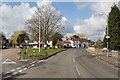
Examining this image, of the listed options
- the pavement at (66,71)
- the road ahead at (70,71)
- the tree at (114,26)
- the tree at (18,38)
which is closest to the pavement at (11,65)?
the pavement at (66,71)

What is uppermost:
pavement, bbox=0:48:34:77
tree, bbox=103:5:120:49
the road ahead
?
tree, bbox=103:5:120:49

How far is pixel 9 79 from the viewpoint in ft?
52.1

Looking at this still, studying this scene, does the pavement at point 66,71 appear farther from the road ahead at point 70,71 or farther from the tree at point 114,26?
the tree at point 114,26

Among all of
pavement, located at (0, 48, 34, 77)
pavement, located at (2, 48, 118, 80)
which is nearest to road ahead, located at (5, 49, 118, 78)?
pavement, located at (2, 48, 118, 80)

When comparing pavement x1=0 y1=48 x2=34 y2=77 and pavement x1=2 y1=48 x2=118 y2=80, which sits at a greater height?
pavement x1=0 y1=48 x2=34 y2=77

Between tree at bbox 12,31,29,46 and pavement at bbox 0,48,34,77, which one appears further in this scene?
tree at bbox 12,31,29,46

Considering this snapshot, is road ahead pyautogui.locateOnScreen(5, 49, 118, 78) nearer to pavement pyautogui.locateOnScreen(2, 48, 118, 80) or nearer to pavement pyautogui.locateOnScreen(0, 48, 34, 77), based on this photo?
pavement pyautogui.locateOnScreen(2, 48, 118, 80)

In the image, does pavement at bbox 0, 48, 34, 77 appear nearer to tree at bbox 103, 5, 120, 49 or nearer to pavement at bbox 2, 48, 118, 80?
pavement at bbox 2, 48, 118, 80

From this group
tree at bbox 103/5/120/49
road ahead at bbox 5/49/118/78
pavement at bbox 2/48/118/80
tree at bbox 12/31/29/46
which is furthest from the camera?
tree at bbox 12/31/29/46

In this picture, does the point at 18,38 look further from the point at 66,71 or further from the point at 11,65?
the point at 66,71

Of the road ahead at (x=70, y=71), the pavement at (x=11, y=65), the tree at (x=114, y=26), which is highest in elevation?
the tree at (x=114, y=26)

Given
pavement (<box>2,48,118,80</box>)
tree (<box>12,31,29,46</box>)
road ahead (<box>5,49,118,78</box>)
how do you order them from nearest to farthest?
pavement (<box>2,48,118,80</box>)
road ahead (<box>5,49,118,78</box>)
tree (<box>12,31,29,46</box>)

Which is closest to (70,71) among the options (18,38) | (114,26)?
(114,26)

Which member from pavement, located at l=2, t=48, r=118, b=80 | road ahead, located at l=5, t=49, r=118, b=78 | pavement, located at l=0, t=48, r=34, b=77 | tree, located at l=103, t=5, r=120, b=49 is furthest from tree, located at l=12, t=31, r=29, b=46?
pavement, located at l=2, t=48, r=118, b=80
